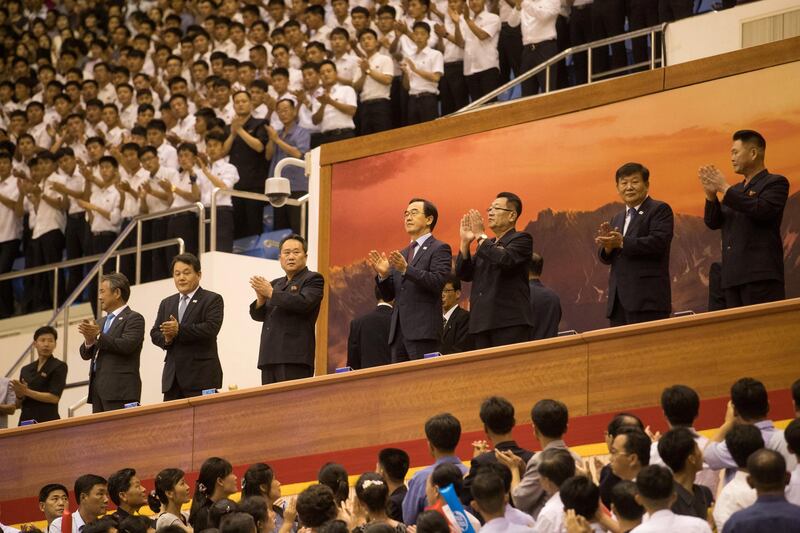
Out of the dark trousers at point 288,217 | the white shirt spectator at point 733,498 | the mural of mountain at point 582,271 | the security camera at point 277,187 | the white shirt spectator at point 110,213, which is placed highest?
the white shirt spectator at point 110,213

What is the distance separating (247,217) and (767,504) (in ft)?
27.5

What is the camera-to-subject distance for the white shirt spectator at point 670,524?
4.86 m

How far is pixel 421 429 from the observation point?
762 centimetres

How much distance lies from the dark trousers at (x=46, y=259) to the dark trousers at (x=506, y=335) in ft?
23.2

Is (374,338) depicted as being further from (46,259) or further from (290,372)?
(46,259)

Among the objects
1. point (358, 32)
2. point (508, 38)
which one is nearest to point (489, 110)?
point (508, 38)

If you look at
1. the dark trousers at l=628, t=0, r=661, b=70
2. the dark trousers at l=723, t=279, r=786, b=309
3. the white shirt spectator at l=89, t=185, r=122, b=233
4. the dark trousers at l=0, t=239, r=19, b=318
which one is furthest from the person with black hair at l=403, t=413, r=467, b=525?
the dark trousers at l=0, t=239, r=19, b=318

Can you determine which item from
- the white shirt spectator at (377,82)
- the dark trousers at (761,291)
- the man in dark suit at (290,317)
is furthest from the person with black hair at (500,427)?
the white shirt spectator at (377,82)

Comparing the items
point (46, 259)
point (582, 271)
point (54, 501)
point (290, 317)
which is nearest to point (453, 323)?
point (290, 317)

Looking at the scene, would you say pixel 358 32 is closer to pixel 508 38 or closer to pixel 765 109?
pixel 508 38

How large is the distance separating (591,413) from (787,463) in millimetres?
1839

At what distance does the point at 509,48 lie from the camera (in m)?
12.4

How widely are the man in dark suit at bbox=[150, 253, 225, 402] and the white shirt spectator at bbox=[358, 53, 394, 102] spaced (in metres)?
4.16

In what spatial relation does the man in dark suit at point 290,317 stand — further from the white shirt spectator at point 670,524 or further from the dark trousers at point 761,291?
the white shirt spectator at point 670,524
